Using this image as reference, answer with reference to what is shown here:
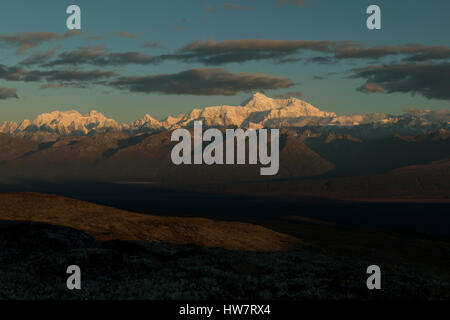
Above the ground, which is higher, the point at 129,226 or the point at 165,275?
the point at 165,275

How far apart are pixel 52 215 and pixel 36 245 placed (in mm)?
35267

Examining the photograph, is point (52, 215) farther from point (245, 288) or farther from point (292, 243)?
point (245, 288)

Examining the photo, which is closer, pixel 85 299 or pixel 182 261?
pixel 85 299

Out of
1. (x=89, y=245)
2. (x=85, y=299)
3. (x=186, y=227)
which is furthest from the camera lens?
(x=186, y=227)

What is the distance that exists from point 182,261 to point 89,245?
40.4ft

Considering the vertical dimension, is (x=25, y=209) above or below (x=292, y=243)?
above

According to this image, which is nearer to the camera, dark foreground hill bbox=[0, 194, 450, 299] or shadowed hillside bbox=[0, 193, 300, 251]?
dark foreground hill bbox=[0, 194, 450, 299]

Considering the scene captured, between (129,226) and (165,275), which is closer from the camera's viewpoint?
(165,275)

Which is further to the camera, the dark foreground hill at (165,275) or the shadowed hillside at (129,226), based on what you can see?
the shadowed hillside at (129,226)

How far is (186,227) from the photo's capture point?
2886 inches
